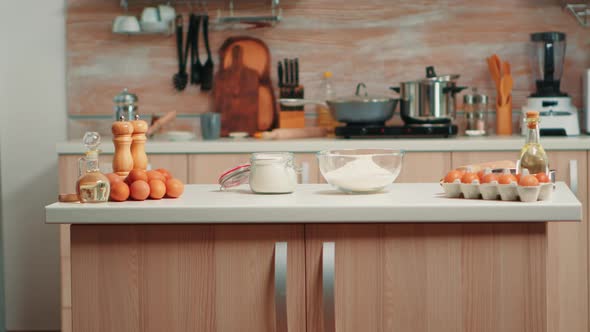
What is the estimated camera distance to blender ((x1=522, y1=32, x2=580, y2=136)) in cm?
384

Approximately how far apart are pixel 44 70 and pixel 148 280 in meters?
2.67

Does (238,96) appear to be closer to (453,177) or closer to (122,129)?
(122,129)

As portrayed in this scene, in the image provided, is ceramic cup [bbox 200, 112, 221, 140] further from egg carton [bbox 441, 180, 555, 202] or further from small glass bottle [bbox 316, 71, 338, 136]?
egg carton [bbox 441, 180, 555, 202]

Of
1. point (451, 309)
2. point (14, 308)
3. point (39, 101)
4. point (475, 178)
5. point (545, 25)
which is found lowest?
point (14, 308)

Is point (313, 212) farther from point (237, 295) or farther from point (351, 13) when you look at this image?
point (351, 13)

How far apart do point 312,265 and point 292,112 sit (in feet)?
7.52

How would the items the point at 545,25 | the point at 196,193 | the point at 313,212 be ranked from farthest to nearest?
the point at 545,25
the point at 196,193
the point at 313,212

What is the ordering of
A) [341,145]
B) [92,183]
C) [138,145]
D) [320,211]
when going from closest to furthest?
[320,211]
[92,183]
[138,145]
[341,145]

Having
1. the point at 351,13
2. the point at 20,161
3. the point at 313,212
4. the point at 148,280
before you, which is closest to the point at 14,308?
the point at 20,161

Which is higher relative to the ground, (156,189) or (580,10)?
(580,10)

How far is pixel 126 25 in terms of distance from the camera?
414 centimetres

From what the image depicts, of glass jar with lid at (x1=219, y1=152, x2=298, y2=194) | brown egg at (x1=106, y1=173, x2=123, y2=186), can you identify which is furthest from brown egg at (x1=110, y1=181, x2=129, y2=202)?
glass jar with lid at (x1=219, y1=152, x2=298, y2=194)

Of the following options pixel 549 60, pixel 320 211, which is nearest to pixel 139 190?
pixel 320 211

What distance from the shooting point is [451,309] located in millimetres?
1893
